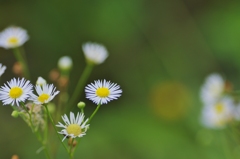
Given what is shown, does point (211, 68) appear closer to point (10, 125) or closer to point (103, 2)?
point (103, 2)

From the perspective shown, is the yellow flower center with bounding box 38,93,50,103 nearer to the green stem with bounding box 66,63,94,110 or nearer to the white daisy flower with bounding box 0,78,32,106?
the white daisy flower with bounding box 0,78,32,106

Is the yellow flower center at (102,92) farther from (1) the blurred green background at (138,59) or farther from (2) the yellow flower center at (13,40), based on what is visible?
→ (1) the blurred green background at (138,59)

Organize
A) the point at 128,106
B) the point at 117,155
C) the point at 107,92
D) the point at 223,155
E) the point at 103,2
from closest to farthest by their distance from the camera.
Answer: the point at 107,92 < the point at 223,155 < the point at 117,155 < the point at 128,106 < the point at 103,2

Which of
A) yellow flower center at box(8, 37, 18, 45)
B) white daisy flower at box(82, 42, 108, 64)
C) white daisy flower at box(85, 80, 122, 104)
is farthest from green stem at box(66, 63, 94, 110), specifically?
white daisy flower at box(85, 80, 122, 104)

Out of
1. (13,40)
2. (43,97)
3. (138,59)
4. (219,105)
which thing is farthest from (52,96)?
(138,59)

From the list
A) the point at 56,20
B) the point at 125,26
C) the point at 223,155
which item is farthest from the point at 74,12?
the point at 223,155

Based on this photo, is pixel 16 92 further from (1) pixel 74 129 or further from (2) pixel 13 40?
(2) pixel 13 40

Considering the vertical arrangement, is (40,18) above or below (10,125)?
above
